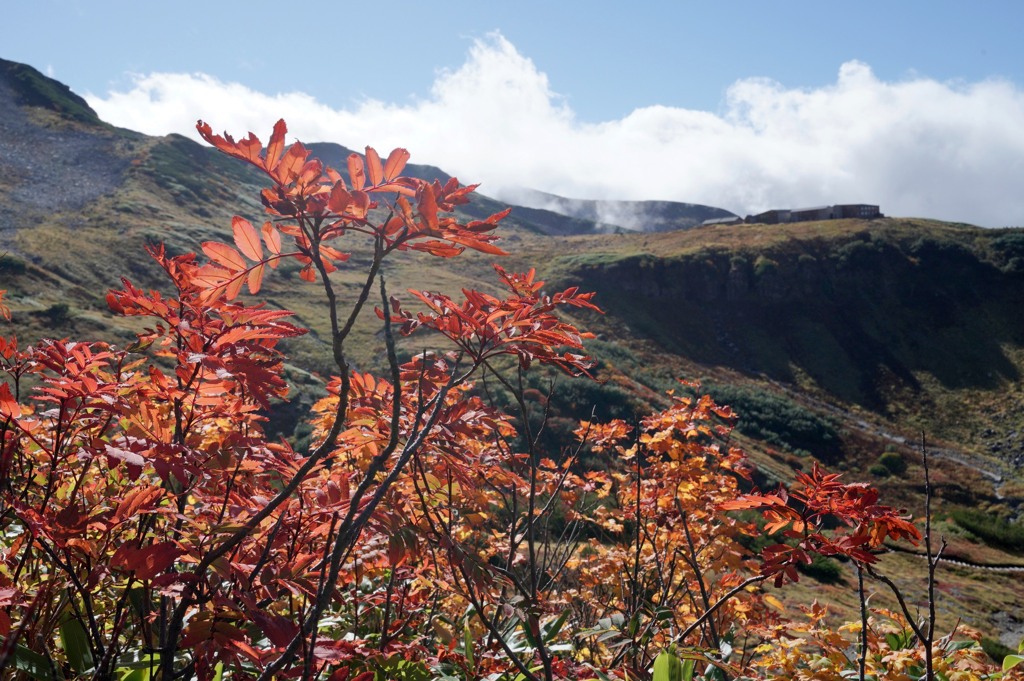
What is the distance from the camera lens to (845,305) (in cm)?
4106

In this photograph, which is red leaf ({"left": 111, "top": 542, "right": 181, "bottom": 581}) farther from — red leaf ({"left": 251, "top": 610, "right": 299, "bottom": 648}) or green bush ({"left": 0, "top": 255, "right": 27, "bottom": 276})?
green bush ({"left": 0, "top": 255, "right": 27, "bottom": 276})

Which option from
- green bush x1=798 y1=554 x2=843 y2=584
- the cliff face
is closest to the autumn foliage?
green bush x1=798 y1=554 x2=843 y2=584

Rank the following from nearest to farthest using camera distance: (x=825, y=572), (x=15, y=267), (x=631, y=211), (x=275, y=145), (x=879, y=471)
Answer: (x=275, y=145)
(x=825, y=572)
(x=15, y=267)
(x=879, y=471)
(x=631, y=211)

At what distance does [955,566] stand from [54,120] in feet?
215

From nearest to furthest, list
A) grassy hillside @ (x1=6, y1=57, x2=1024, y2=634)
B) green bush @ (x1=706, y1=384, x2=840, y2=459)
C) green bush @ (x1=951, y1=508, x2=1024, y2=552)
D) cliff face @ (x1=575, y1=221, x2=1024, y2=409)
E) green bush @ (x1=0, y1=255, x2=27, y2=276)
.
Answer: green bush @ (x1=951, y1=508, x2=1024, y2=552) < green bush @ (x1=0, y1=255, x2=27, y2=276) < grassy hillside @ (x1=6, y1=57, x2=1024, y2=634) < green bush @ (x1=706, y1=384, x2=840, y2=459) < cliff face @ (x1=575, y1=221, x2=1024, y2=409)

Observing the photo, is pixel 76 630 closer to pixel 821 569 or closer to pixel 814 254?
pixel 821 569

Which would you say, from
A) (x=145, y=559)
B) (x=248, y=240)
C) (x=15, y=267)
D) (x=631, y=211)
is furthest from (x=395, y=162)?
(x=631, y=211)

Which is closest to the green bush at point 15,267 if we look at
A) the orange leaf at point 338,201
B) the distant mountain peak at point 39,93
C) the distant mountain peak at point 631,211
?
the orange leaf at point 338,201

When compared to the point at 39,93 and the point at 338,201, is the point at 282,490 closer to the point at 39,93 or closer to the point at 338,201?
the point at 338,201

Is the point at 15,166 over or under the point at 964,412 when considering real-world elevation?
over

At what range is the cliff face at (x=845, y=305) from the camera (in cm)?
3644

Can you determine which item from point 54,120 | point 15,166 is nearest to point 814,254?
point 15,166

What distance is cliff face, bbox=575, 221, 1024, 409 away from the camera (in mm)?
36438

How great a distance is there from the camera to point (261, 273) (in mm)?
1225
